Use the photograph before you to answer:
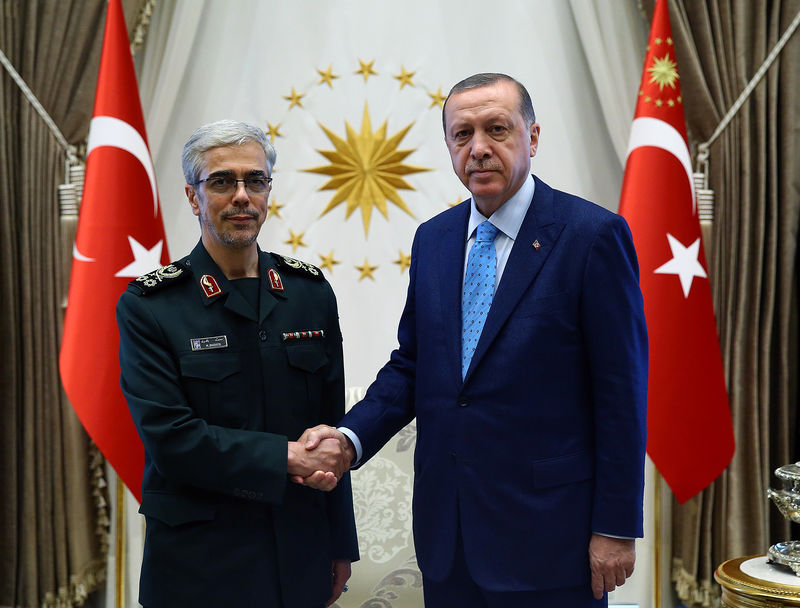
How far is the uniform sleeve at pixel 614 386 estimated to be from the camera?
5.98 feet

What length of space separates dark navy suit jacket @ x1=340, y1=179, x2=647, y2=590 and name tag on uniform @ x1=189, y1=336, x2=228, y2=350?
487 mm

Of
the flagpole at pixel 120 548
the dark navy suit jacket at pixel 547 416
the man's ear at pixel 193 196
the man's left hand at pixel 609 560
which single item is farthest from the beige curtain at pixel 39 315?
the man's left hand at pixel 609 560

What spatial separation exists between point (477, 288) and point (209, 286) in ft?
1.98

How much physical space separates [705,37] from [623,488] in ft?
7.72

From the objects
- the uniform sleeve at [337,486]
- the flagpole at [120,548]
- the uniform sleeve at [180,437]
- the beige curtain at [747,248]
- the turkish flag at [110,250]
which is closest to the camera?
the uniform sleeve at [180,437]

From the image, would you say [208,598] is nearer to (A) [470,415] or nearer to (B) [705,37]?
(A) [470,415]

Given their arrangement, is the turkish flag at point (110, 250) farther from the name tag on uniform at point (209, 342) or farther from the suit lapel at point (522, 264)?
the suit lapel at point (522, 264)

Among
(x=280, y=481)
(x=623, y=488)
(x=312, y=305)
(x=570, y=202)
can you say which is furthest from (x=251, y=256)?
(x=623, y=488)

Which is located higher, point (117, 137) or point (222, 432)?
point (117, 137)

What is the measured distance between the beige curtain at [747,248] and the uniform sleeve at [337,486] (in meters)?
1.94

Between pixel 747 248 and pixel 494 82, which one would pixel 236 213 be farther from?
pixel 747 248

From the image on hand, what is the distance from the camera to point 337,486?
2.06m

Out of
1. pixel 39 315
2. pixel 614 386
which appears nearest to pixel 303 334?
pixel 614 386

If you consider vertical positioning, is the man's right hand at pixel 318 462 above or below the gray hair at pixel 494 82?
below
